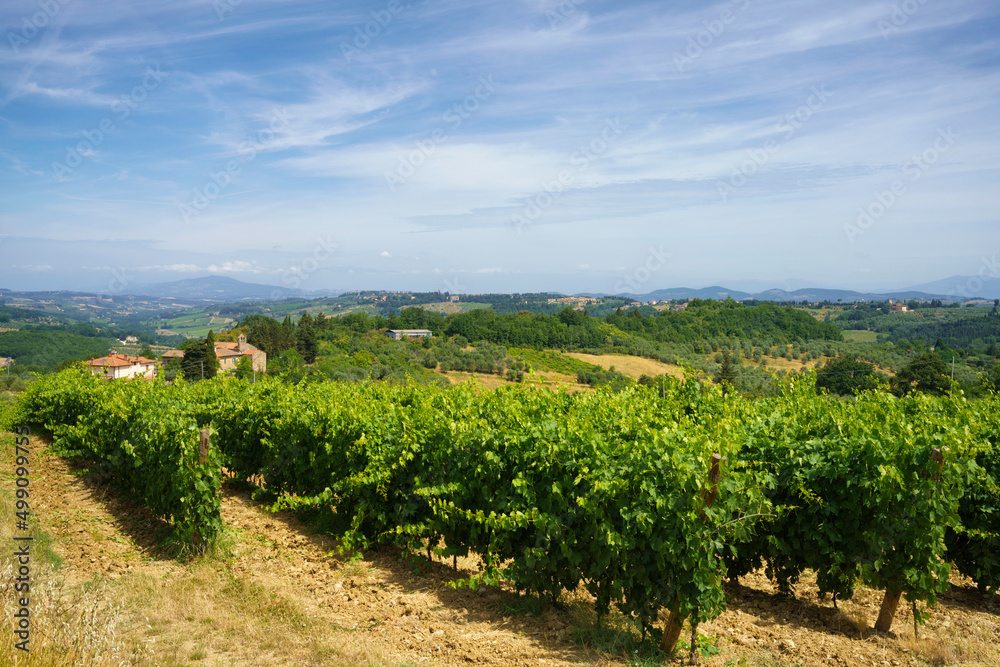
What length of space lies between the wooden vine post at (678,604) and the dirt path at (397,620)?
7.6 inches

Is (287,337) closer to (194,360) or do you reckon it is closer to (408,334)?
(408,334)

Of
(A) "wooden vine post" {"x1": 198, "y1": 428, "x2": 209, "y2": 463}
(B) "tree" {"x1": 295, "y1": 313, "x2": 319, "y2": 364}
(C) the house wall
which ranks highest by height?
(A) "wooden vine post" {"x1": 198, "y1": 428, "x2": 209, "y2": 463}

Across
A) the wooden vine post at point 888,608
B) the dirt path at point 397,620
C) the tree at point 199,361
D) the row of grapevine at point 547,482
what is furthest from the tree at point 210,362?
the wooden vine post at point 888,608

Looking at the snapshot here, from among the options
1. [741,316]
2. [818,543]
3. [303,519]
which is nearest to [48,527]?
[303,519]

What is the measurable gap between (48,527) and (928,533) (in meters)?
10.6

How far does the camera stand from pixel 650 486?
4672mm

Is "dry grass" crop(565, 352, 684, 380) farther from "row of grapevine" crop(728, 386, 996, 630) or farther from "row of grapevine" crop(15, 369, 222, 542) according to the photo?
"row of grapevine" crop(728, 386, 996, 630)

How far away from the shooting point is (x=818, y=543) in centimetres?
563

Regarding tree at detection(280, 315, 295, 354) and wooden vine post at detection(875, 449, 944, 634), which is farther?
tree at detection(280, 315, 295, 354)

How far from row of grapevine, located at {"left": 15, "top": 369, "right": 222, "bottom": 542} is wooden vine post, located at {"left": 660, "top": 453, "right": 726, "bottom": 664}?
18.3 ft

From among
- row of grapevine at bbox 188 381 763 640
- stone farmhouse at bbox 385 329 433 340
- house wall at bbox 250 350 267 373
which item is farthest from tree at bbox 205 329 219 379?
row of grapevine at bbox 188 381 763 640

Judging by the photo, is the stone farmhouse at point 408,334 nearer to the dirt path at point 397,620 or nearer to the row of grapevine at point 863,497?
the dirt path at point 397,620

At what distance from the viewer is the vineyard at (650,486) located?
186 inches

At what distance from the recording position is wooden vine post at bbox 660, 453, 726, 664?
14.6 feet
